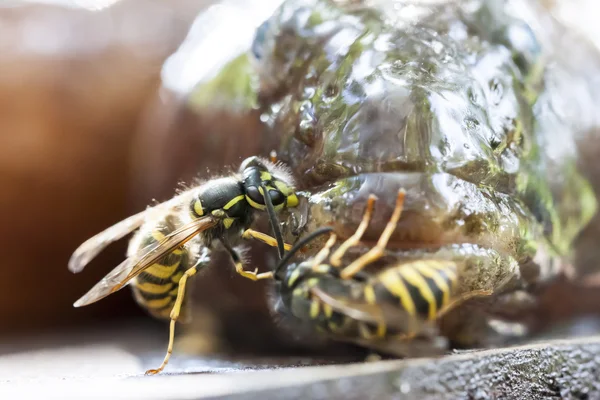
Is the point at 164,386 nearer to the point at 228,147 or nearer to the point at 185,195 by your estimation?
the point at 185,195

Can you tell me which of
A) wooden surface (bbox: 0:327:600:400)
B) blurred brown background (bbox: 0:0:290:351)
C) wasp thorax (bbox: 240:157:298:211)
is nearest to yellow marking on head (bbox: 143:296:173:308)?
wooden surface (bbox: 0:327:600:400)

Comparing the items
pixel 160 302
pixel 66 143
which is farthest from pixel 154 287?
pixel 66 143

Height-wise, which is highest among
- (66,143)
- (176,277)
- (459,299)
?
(66,143)

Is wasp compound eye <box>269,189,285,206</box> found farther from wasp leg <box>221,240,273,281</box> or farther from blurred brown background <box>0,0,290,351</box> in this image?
blurred brown background <box>0,0,290,351</box>

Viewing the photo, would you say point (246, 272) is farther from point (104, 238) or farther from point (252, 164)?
point (104, 238)

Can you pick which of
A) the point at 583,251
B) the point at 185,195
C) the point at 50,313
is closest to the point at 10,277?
the point at 50,313

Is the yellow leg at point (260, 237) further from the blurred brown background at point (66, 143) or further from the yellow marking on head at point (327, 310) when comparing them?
the blurred brown background at point (66, 143)

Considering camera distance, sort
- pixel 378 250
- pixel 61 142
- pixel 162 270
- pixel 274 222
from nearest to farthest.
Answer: pixel 378 250, pixel 274 222, pixel 162 270, pixel 61 142
